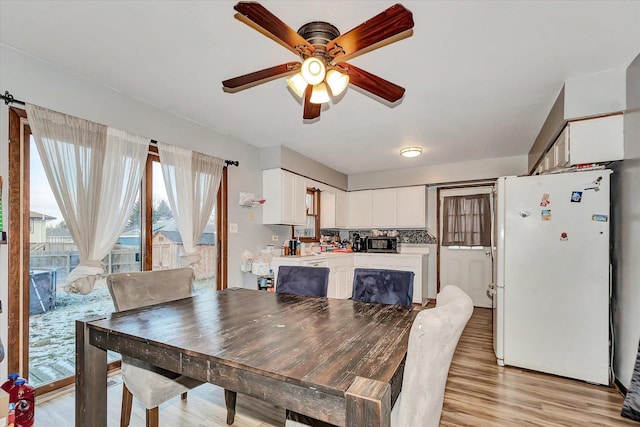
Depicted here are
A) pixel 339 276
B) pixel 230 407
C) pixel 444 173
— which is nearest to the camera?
pixel 230 407

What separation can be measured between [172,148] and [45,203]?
1108 millimetres

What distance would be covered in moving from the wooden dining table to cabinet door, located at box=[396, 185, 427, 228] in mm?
3656

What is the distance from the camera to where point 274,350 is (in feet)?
3.94

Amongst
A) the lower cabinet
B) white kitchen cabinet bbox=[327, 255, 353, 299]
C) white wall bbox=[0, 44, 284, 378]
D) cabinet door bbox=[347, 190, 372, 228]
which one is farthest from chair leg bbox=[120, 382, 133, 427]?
cabinet door bbox=[347, 190, 372, 228]

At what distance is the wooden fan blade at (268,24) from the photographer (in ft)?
4.12

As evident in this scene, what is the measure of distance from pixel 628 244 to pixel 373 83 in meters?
2.31

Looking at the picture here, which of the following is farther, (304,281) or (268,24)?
(304,281)

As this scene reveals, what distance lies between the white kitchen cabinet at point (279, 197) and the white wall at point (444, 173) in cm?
197

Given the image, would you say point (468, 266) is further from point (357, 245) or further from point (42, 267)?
point (42, 267)

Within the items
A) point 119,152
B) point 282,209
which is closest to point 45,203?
point 119,152

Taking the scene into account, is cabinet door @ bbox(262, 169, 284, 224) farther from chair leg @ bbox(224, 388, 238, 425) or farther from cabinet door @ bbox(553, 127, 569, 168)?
cabinet door @ bbox(553, 127, 569, 168)

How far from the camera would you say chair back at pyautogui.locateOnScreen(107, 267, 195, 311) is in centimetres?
185

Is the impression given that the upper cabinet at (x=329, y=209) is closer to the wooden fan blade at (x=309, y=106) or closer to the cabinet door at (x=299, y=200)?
the cabinet door at (x=299, y=200)

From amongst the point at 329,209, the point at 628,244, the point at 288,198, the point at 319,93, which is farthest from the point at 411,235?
the point at 319,93
